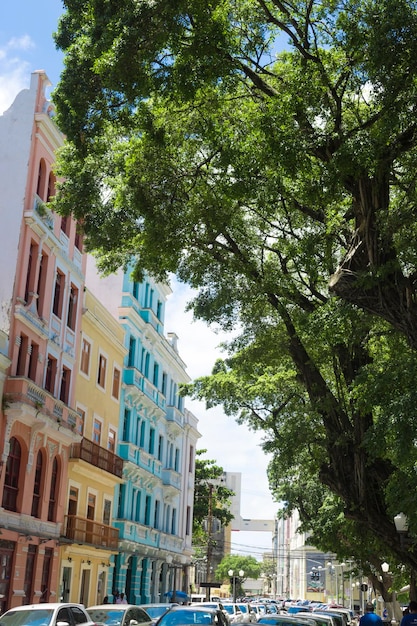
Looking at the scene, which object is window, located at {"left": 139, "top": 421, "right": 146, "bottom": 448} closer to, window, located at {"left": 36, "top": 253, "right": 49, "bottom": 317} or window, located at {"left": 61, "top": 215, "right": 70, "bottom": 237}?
window, located at {"left": 61, "top": 215, "right": 70, "bottom": 237}

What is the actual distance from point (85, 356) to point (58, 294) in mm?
4680

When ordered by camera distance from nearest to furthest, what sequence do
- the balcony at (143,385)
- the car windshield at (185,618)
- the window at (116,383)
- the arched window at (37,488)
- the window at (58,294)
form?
the car windshield at (185,618) < the arched window at (37,488) < the window at (58,294) < the window at (116,383) < the balcony at (143,385)

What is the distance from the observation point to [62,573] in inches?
1171

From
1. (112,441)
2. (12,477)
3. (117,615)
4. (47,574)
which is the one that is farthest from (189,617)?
(112,441)

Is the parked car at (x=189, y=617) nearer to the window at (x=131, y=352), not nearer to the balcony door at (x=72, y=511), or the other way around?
the balcony door at (x=72, y=511)

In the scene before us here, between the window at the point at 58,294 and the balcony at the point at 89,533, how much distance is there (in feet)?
24.7

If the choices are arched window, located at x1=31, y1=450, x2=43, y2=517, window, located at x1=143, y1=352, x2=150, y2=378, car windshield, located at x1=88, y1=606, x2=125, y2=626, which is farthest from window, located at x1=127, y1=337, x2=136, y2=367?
car windshield, located at x1=88, y1=606, x2=125, y2=626

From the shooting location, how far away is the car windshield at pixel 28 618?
587 inches

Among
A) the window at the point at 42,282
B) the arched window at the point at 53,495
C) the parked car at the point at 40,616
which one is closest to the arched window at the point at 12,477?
the arched window at the point at 53,495

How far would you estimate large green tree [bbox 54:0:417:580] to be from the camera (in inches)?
471

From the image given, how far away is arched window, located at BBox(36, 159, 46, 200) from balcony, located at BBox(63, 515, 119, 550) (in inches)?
460

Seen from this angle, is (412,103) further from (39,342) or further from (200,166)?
(39,342)

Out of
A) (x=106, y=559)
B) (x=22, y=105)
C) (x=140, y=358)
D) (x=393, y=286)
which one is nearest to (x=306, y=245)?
(x=393, y=286)

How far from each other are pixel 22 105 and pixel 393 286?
19.3 m
